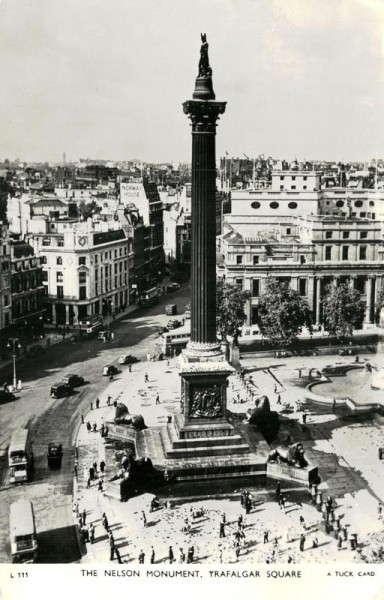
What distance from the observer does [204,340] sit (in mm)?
37781

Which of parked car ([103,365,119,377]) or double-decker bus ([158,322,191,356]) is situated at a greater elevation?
double-decker bus ([158,322,191,356])

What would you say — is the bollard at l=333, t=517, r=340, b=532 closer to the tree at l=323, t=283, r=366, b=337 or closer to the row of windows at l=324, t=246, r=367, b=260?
the tree at l=323, t=283, r=366, b=337

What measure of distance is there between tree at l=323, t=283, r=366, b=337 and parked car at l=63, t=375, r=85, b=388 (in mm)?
22318

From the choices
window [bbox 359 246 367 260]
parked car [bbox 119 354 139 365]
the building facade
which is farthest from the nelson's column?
window [bbox 359 246 367 260]

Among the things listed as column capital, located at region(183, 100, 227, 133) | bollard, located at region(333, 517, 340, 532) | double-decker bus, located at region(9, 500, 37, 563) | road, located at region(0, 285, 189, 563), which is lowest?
road, located at region(0, 285, 189, 563)

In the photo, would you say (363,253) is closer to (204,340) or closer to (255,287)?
(255,287)

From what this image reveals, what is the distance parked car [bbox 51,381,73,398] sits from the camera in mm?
50750

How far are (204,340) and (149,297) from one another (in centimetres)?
5066

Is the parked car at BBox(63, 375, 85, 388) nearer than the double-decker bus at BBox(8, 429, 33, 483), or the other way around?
the double-decker bus at BBox(8, 429, 33, 483)

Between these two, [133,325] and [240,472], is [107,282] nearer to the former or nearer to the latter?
[133,325]

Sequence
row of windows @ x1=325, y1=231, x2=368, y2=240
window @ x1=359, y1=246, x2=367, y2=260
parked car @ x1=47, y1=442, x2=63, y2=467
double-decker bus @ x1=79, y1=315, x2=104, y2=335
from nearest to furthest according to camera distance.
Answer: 1. parked car @ x1=47, y1=442, x2=63, y2=467
2. double-decker bus @ x1=79, y1=315, x2=104, y2=335
3. row of windows @ x1=325, y1=231, x2=368, y2=240
4. window @ x1=359, y1=246, x2=367, y2=260

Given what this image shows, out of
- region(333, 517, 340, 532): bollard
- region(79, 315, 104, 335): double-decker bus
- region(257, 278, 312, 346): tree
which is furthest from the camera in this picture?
region(79, 315, 104, 335): double-decker bus

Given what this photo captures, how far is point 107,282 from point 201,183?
4618 centimetres

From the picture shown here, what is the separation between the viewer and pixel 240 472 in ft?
119
